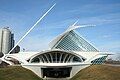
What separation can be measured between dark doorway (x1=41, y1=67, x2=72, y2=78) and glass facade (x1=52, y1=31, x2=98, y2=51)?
45.4 feet

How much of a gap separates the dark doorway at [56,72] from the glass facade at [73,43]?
1384cm

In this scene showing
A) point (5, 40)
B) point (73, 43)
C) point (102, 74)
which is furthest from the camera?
point (5, 40)

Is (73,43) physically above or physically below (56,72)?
above

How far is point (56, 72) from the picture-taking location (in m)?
59.5

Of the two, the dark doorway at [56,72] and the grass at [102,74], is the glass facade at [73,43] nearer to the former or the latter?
the dark doorway at [56,72]

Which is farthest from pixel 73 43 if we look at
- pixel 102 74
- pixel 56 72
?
pixel 102 74

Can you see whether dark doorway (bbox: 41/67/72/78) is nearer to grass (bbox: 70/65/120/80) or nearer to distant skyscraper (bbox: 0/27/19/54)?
grass (bbox: 70/65/120/80)

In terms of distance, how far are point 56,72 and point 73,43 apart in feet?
55.8

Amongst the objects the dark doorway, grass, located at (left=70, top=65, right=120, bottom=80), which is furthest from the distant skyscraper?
grass, located at (left=70, top=65, right=120, bottom=80)

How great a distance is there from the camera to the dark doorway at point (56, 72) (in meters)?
58.7

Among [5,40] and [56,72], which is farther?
[5,40]

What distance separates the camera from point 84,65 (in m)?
57.8

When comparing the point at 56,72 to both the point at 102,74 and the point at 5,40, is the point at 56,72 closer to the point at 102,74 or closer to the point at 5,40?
the point at 102,74

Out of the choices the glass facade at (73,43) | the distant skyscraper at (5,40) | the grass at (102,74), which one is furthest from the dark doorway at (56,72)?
the distant skyscraper at (5,40)
